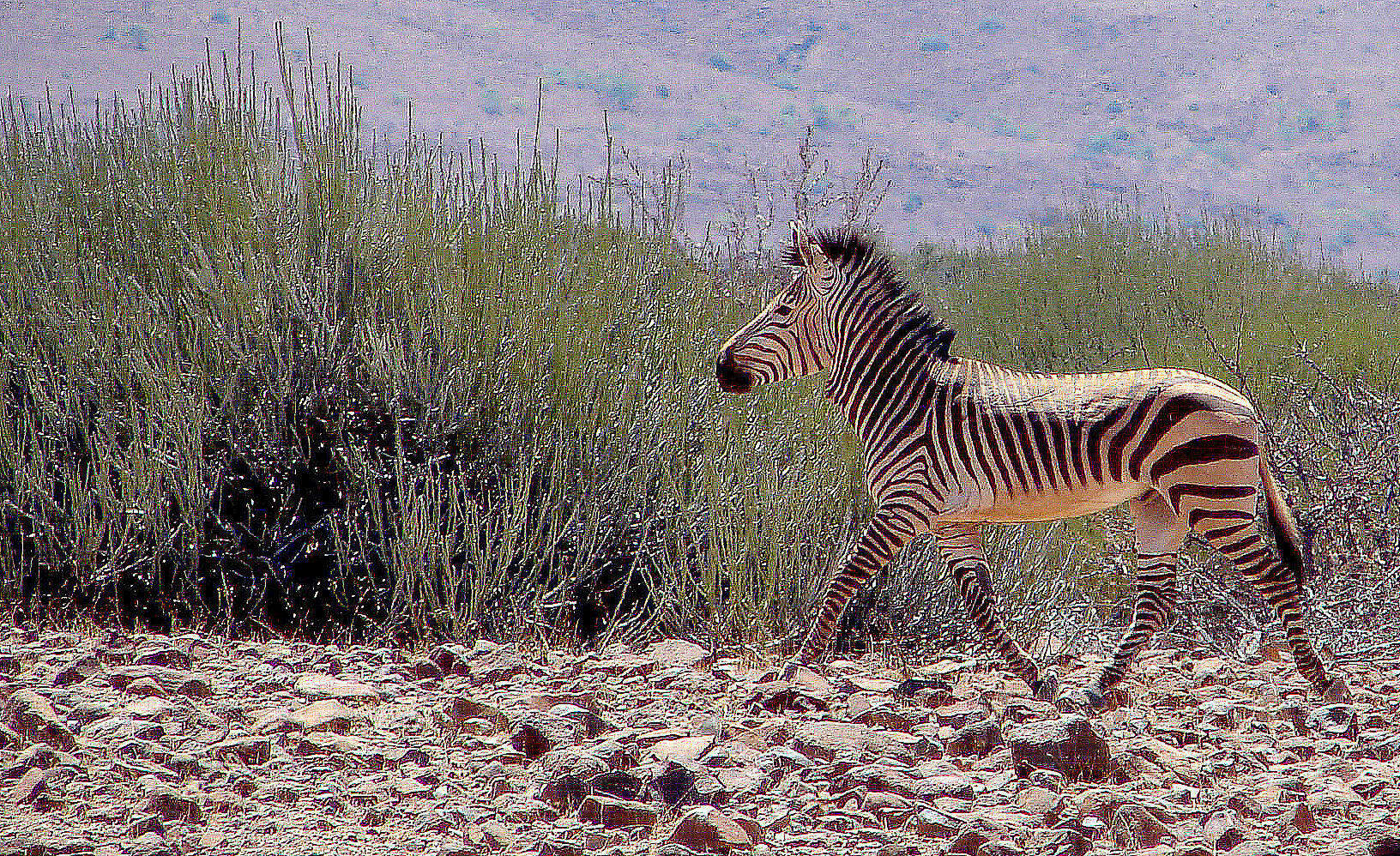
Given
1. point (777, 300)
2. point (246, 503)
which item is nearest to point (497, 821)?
point (777, 300)

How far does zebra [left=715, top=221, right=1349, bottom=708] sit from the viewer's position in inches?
111

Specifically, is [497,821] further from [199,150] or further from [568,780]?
[199,150]

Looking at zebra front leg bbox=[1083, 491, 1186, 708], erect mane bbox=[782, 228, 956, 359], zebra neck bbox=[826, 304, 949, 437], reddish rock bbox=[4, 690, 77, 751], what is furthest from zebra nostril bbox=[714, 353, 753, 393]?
reddish rock bbox=[4, 690, 77, 751]

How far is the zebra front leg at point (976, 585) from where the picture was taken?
124 inches

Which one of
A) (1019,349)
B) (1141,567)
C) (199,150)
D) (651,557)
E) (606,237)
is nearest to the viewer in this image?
(1141,567)

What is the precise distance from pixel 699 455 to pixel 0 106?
3067mm

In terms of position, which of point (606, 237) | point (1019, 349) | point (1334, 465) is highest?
point (606, 237)

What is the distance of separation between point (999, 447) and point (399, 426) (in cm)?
180

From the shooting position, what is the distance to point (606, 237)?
4.79 m

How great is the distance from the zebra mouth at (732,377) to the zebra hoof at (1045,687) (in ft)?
3.33

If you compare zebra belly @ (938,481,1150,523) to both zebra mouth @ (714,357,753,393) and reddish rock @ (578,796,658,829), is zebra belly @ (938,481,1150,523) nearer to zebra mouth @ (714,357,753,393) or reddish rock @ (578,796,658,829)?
zebra mouth @ (714,357,753,393)

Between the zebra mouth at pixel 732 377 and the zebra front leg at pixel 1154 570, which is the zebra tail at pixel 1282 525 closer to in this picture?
the zebra front leg at pixel 1154 570

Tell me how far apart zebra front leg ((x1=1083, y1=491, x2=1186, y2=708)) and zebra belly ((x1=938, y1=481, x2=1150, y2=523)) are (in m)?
0.09

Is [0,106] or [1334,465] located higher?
[0,106]
